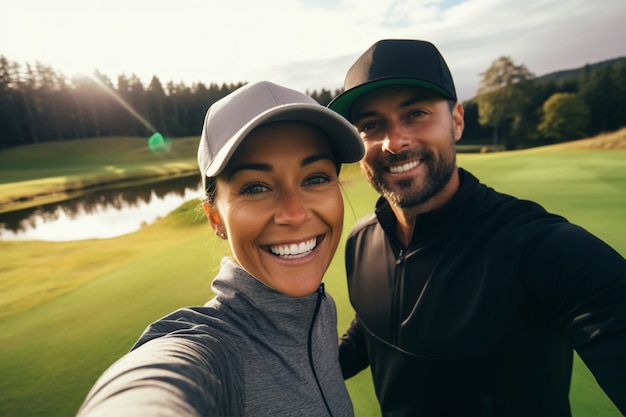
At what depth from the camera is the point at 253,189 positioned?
1.43 m

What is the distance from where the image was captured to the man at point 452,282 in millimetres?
1376

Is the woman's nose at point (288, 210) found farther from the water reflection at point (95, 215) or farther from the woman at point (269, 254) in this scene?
the water reflection at point (95, 215)

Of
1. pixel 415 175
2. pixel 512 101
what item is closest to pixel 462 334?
pixel 415 175

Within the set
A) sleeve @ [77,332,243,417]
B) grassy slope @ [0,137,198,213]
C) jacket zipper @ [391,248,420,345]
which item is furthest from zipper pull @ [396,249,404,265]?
grassy slope @ [0,137,198,213]

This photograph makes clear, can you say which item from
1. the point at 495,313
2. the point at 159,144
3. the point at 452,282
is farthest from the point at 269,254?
the point at 159,144

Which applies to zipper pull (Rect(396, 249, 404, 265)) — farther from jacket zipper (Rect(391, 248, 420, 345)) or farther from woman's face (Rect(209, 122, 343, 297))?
woman's face (Rect(209, 122, 343, 297))

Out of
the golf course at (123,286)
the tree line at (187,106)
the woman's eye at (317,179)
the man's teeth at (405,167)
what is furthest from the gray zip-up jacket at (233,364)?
the tree line at (187,106)

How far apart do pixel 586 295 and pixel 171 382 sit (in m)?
1.63

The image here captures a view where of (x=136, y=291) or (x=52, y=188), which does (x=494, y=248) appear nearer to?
(x=136, y=291)

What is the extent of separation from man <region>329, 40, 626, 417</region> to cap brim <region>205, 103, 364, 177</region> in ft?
2.22

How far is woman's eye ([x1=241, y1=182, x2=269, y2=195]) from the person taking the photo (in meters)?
1.40

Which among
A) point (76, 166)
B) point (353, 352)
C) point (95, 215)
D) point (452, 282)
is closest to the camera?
point (452, 282)

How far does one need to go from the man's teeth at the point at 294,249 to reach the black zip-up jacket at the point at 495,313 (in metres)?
0.72

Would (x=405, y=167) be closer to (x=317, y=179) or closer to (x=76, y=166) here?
(x=317, y=179)
